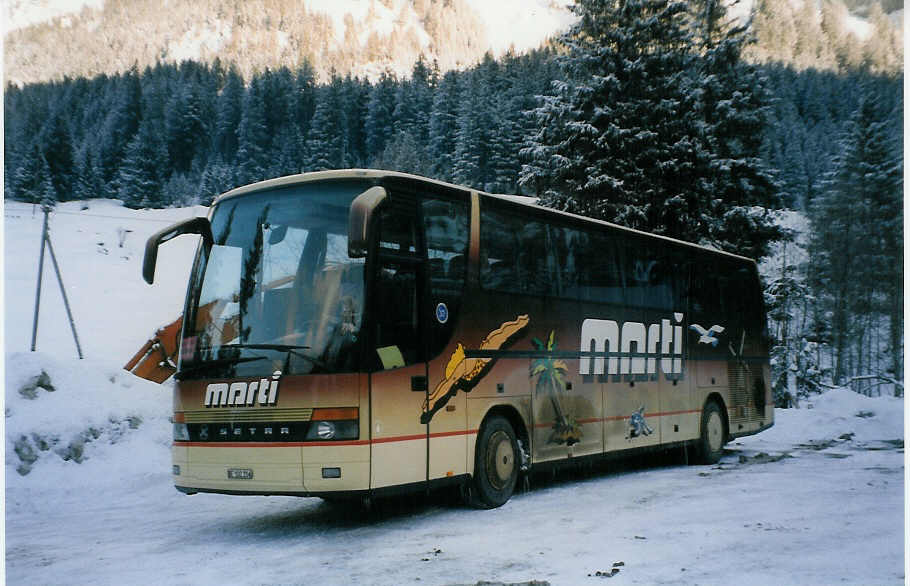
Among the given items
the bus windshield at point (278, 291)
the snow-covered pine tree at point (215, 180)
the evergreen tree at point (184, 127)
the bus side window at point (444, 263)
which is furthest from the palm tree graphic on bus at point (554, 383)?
the evergreen tree at point (184, 127)

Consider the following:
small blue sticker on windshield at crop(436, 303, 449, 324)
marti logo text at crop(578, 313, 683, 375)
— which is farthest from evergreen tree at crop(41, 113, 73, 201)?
marti logo text at crop(578, 313, 683, 375)

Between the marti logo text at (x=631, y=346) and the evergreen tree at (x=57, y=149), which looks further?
the evergreen tree at (x=57, y=149)

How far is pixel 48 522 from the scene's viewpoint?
9.21 metres

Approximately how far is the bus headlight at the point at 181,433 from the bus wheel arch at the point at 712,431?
28.9 ft

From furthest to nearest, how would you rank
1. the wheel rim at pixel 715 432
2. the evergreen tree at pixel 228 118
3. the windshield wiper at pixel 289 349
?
the evergreen tree at pixel 228 118 < the wheel rim at pixel 715 432 < the windshield wiper at pixel 289 349

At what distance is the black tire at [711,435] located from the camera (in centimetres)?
1432

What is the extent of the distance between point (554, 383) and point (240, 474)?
4305 mm

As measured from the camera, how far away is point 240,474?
26.4 feet

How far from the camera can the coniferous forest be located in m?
14.4

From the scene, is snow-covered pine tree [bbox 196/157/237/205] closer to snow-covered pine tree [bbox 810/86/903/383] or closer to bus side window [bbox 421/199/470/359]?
snow-covered pine tree [bbox 810/86/903/383]

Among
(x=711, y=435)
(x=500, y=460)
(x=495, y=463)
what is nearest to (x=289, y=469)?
(x=495, y=463)

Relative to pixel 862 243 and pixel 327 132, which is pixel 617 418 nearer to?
pixel 862 243

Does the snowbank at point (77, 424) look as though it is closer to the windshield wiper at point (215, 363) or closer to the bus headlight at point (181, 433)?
the bus headlight at point (181, 433)

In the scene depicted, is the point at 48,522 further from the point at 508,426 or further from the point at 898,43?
the point at 898,43
